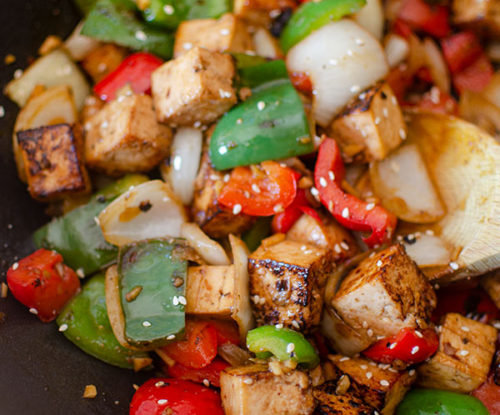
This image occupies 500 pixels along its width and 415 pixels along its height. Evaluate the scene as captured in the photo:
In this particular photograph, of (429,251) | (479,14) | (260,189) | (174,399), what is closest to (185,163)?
(260,189)

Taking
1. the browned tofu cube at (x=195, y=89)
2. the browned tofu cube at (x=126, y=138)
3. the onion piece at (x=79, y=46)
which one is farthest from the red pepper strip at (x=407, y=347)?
the onion piece at (x=79, y=46)

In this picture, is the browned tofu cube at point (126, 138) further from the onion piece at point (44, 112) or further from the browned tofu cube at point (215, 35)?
the browned tofu cube at point (215, 35)

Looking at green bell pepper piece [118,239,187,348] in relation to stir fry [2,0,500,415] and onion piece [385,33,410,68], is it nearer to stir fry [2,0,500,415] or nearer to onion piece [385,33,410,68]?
stir fry [2,0,500,415]

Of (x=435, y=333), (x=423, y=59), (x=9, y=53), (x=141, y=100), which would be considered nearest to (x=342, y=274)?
(x=435, y=333)

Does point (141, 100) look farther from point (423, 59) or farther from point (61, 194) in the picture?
point (423, 59)

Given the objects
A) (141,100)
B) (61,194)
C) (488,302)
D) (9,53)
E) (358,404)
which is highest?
(9,53)
